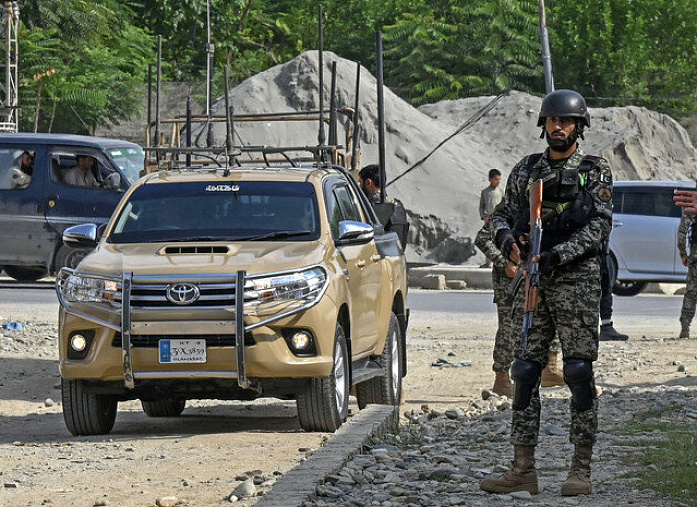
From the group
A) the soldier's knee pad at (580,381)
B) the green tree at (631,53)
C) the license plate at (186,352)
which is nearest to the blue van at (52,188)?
the license plate at (186,352)

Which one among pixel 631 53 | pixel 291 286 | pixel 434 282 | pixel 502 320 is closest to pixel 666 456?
pixel 291 286

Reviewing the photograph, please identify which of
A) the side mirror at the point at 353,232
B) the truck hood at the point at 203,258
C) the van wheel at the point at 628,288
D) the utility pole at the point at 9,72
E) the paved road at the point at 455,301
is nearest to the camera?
the truck hood at the point at 203,258

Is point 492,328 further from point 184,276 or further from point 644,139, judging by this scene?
point 644,139

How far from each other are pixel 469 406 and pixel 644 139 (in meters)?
33.7

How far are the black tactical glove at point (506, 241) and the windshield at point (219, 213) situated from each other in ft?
8.90

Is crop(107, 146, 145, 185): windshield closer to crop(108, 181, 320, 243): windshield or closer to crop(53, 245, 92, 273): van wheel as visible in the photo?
crop(53, 245, 92, 273): van wheel

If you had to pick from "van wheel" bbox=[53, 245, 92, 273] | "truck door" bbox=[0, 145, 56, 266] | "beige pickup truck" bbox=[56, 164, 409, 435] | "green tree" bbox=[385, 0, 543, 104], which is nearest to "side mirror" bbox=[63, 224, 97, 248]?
"beige pickup truck" bbox=[56, 164, 409, 435]

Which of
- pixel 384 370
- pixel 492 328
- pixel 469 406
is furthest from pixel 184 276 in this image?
pixel 492 328

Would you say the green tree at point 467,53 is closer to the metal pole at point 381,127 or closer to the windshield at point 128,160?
the windshield at point 128,160

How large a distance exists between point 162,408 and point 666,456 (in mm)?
4155

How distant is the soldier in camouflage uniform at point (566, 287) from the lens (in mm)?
7043

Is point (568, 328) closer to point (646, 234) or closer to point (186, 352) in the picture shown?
point (186, 352)

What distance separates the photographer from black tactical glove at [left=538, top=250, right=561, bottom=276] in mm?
6926

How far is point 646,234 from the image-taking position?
22422 mm
